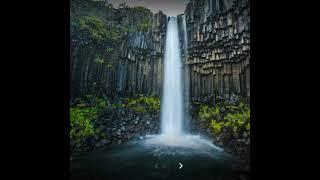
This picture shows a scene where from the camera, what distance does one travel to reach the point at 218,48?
16281 mm

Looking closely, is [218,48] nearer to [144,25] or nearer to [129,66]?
[144,25]

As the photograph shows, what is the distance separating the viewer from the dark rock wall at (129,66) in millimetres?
16656

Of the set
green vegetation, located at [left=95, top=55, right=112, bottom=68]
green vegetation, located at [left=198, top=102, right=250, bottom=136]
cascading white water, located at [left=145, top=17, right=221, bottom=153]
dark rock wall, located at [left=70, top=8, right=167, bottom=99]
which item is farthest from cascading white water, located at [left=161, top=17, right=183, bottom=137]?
green vegetation, located at [left=95, top=55, right=112, bottom=68]

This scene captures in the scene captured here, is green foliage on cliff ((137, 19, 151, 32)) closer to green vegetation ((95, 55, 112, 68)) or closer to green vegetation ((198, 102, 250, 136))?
green vegetation ((95, 55, 112, 68))

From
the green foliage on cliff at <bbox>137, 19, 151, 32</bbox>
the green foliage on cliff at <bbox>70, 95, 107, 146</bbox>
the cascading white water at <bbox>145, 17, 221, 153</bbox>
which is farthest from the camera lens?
the cascading white water at <bbox>145, 17, 221, 153</bbox>

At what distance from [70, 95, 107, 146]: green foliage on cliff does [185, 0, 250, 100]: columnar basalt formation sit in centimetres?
767

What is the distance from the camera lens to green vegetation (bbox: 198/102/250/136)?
1378cm

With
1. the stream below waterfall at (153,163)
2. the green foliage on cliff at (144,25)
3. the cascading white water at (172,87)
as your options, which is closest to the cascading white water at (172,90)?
the cascading white water at (172,87)
